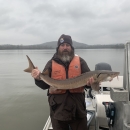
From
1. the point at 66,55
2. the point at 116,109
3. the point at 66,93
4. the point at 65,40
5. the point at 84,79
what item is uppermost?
the point at 65,40

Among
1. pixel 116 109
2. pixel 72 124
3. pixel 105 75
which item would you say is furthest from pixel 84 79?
pixel 72 124

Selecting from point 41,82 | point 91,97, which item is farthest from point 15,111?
point 41,82

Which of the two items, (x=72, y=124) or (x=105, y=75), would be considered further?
(x=72, y=124)

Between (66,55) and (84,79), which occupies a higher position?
(66,55)

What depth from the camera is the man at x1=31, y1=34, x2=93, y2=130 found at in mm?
2783

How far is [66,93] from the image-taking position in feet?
9.47

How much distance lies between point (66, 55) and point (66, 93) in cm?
63

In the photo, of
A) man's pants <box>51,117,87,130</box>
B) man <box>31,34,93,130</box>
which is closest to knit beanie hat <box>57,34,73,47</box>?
man <box>31,34,93,130</box>

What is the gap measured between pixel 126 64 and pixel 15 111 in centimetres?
652

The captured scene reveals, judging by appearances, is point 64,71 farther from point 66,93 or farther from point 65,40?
point 65,40

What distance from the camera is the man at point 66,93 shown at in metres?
2.78

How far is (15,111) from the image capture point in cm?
785

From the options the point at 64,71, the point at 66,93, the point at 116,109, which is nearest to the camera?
the point at 116,109

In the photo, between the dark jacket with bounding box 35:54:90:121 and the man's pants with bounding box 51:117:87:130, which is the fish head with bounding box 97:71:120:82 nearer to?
the dark jacket with bounding box 35:54:90:121
